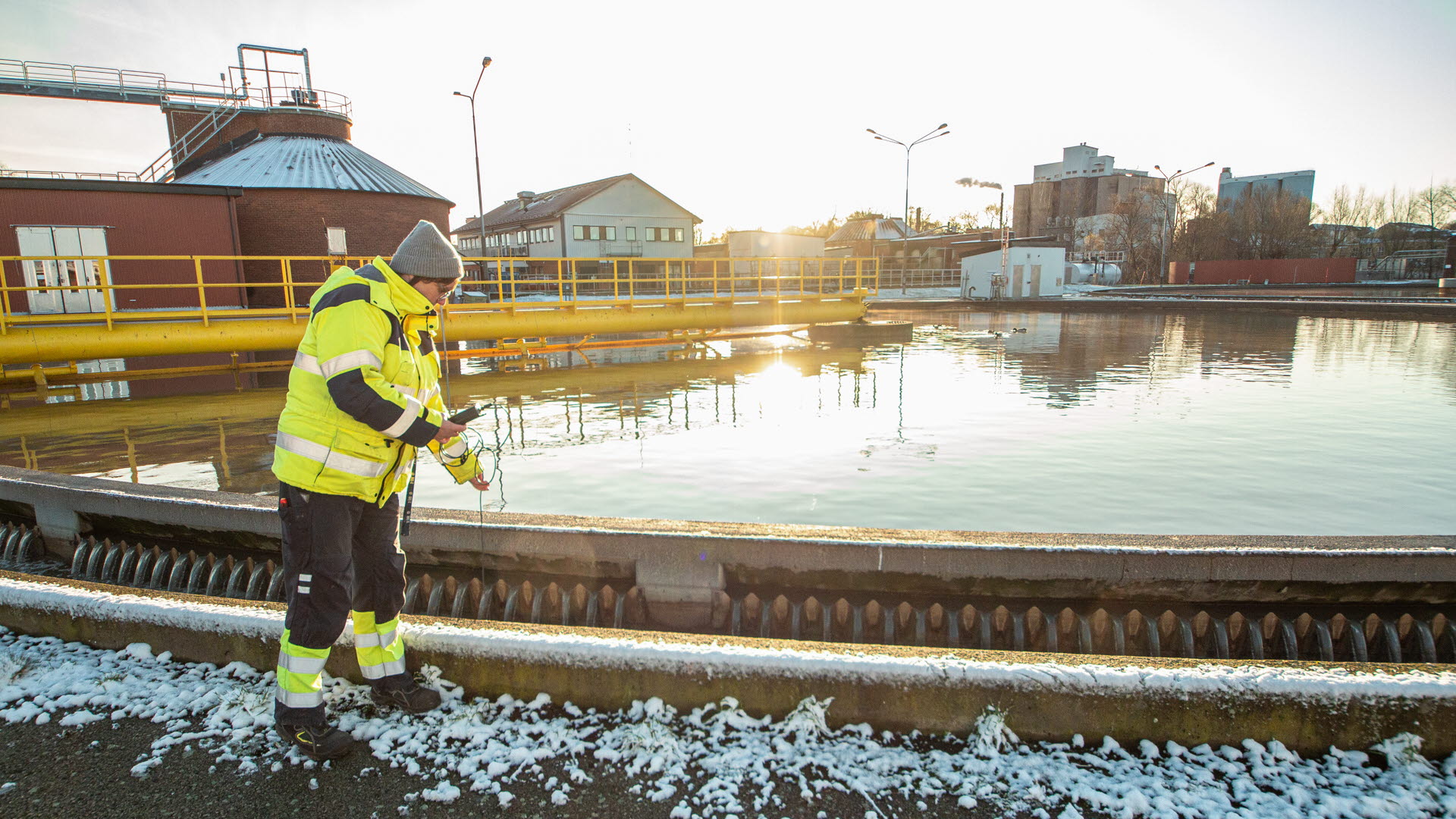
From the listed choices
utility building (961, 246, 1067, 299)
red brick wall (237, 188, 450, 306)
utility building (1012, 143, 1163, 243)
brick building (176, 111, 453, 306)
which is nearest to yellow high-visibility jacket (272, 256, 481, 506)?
brick building (176, 111, 453, 306)

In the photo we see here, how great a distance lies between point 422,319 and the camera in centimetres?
303

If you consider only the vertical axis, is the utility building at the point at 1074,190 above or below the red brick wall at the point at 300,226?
above

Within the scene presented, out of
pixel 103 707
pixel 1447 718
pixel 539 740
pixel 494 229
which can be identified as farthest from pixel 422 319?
pixel 494 229

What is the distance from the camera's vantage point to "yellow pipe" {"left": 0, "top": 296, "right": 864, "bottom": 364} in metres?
12.1

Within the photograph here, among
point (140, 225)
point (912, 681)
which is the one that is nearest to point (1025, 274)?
point (140, 225)

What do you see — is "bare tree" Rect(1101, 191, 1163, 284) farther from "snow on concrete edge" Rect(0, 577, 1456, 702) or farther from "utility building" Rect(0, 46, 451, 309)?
"snow on concrete edge" Rect(0, 577, 1456, 702)

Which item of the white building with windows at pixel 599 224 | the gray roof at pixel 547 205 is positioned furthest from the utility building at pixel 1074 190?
the gray roof at pixel 547 205

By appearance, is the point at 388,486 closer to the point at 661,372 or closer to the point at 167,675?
the point at 167,675

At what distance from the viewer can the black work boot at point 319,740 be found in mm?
2650

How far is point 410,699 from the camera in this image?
2.94 m

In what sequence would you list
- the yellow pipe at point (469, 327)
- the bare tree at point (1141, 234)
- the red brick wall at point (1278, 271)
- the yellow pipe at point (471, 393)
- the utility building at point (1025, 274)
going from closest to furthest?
the yellow pipe at point (471, 393)
the yellow pipe at point (469, 327)
the utility building at point (1025, 274)
the red brick wall at point (1278, 271)
the bare tree at point (1141, 234)

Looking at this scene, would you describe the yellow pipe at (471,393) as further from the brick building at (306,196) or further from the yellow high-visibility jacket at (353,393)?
the brick building at (306,196)

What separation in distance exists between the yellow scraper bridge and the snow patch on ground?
590 centimetres

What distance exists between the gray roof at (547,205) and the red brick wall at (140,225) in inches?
822
